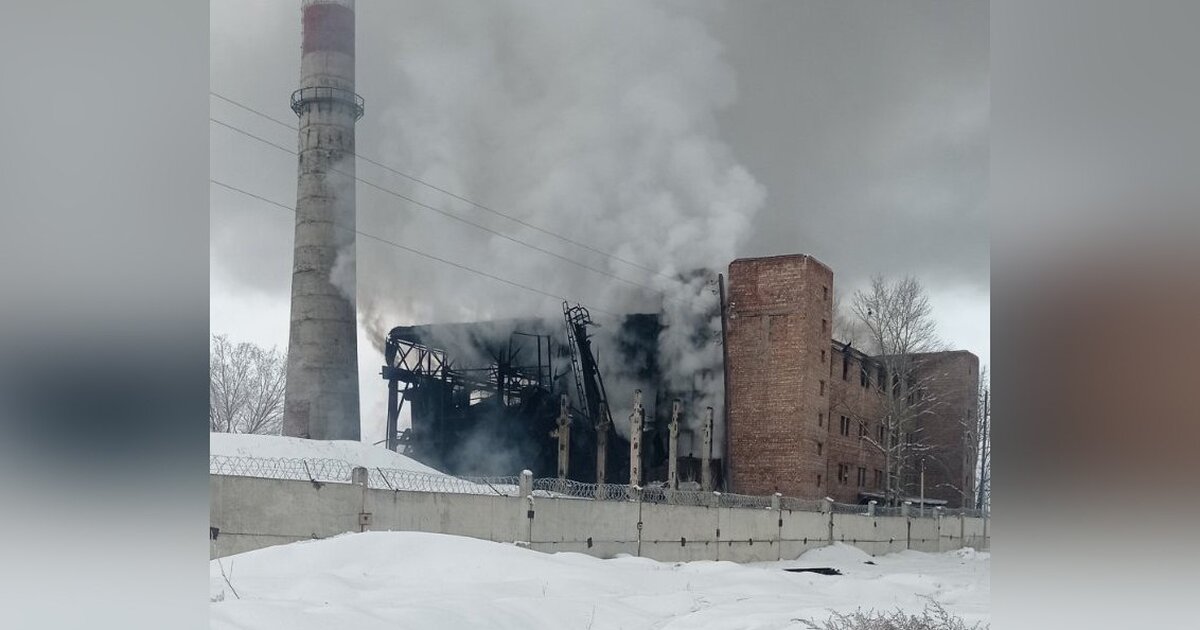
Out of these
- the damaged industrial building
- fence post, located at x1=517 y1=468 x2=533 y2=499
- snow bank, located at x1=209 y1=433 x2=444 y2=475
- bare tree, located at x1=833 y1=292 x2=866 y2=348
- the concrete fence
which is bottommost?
the concrete fence

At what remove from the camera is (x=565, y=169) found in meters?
7.21

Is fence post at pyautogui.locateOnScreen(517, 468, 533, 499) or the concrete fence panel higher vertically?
fence post at pyautogui.locateOnScreen(517, 468, 533, 499)

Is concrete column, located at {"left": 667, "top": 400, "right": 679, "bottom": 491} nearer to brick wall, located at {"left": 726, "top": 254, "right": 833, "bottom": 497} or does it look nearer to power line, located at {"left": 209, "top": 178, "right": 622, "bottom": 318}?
brick wall, located at {"left": 726, "top": 254, "right": 833, "bottom": 497}

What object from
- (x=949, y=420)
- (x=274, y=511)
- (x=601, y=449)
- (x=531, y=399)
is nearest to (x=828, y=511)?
(x=949, y=420)

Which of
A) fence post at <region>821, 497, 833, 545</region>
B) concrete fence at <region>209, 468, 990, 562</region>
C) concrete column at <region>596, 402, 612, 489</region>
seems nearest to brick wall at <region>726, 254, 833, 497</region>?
fence post at <region>821, 497, 833, 545</region>

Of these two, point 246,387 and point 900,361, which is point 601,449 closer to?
point 900,361

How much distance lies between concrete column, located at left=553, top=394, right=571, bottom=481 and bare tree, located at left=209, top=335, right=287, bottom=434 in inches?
84.6

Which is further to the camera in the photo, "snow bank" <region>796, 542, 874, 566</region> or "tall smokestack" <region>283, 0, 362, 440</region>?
"tall smokestack" <region>283, 0, 362, 440</region>

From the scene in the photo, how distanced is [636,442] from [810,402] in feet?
3.91

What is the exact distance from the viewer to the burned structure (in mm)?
7012
